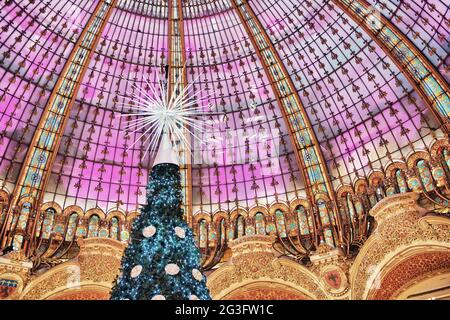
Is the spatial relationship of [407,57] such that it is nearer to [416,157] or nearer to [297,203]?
[416,157]

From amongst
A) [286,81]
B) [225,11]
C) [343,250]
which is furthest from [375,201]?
[225,11]

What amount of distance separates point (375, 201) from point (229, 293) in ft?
24.4

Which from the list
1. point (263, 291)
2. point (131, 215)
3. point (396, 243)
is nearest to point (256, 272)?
point (263, 291)

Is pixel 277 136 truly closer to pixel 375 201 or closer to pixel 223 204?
pixel 223 204

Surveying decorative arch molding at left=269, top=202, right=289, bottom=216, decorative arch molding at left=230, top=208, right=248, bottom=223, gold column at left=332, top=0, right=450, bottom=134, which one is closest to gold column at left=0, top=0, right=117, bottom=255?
decorative arch molding at left=230, top=208, right=248, bottom=223

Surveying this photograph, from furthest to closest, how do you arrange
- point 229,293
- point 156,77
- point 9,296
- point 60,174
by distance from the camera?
1. point 156,77
2. point 60,174
3. point 229,293
4. point 9,296

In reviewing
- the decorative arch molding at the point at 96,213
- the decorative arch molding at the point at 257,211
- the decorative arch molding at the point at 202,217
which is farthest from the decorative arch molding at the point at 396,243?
the decorative arch molding at the point at 96,213

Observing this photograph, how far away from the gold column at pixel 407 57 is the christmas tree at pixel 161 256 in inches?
469

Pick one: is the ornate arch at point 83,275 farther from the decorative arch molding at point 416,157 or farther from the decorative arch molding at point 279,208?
the decorative arch molding at point 416,157

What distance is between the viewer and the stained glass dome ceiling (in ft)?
62.5

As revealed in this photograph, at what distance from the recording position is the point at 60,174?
68.8 ft

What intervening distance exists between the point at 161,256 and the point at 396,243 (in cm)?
1081

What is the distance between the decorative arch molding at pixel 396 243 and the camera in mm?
15656

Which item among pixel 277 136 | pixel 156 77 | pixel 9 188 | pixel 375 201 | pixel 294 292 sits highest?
pixel 156 77
